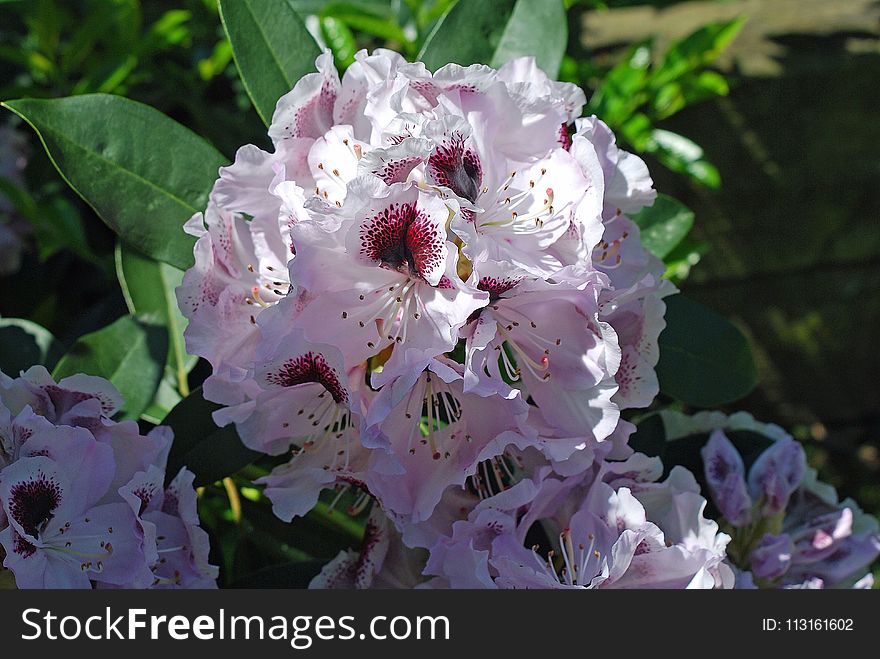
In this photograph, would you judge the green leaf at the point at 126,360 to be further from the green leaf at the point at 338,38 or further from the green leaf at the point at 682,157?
the green leaf at the point at 682,157

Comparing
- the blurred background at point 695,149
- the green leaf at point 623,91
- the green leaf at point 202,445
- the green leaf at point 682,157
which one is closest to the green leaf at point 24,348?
the blurred background at point 695,149

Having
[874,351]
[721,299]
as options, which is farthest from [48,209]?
[874,351]

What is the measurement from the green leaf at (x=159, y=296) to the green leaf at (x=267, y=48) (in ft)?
0.75

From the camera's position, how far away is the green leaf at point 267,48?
0.90 meters

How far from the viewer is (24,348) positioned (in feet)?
3.20

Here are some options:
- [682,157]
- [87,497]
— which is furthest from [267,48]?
[682,157]

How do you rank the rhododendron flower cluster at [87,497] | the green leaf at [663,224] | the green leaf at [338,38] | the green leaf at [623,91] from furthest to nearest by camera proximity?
1. the green leaf at [623,91]
2. the green leaf at [338,38]
3. the green leaf at [663,224]
4. the rhododendron flower cluster at [87,497]

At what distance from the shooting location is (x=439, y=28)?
0.94m

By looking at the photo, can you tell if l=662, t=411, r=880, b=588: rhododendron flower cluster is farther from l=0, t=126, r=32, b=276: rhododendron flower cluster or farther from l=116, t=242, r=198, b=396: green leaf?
l=0, t=126, r=32, b=276: rhododendron flower cluster

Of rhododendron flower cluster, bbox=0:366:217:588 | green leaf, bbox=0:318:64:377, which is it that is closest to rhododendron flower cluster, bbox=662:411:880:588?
rhododendron flower cluster, bbox=0:366:217:588

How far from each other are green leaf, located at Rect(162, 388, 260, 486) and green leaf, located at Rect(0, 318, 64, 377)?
0.57ft
